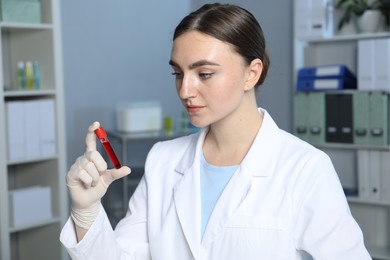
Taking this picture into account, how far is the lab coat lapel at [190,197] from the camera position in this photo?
131 centimetres

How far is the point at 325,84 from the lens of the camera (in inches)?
126

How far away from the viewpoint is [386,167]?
3.06 meters

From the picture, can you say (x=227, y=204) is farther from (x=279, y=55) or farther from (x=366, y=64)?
(x=279, y=55)

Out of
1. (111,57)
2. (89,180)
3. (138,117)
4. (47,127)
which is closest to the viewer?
(89,180)

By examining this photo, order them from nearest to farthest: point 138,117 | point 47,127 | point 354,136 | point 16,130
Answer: point 16,130 < point 47,127 < point 354,136 < point 138,117

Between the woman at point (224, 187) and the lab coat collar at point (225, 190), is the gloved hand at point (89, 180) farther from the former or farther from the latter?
the lab coat collar at point (225, 190)

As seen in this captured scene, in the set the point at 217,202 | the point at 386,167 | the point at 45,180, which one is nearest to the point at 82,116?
the point at 45,180

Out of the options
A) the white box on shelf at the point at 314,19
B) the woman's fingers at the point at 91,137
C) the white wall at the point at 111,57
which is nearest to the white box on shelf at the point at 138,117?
the white wall at the point at 111,57

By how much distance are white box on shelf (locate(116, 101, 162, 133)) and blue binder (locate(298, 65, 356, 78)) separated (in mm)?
1001

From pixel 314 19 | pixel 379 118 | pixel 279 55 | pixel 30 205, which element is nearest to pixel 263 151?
pixel 379 118

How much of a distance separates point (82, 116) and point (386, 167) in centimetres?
195

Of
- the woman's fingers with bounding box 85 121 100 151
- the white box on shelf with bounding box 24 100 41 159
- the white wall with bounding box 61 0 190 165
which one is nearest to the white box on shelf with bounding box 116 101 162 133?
the white wall with bounding box 61 0 190 165

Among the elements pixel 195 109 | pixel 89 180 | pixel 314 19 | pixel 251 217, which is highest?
pixel 314 19

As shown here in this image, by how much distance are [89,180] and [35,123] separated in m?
1.87
